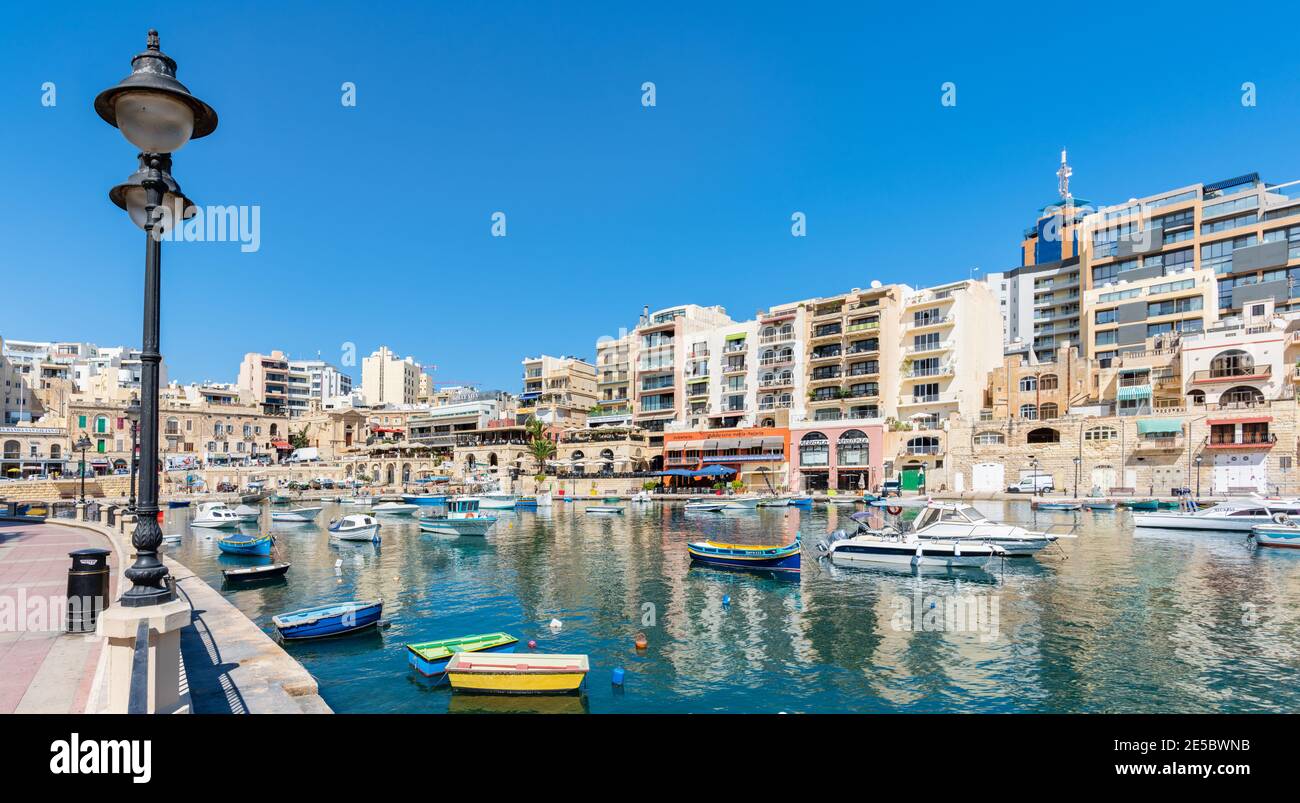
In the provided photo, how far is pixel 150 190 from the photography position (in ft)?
20.6

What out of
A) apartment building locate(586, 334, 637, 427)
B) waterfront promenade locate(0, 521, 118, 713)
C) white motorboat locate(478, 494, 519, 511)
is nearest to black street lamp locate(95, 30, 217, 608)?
waterfront promenade locate(0, 521, 118, 713)

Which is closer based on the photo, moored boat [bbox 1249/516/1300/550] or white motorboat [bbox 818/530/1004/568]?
white motorboat [bbox 818/530/1004/568]

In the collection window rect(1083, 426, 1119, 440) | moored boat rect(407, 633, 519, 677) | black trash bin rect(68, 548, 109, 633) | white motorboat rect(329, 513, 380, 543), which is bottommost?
white motorboat rect(329, 513, 380, 543)

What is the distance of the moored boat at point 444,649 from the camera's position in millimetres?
17438

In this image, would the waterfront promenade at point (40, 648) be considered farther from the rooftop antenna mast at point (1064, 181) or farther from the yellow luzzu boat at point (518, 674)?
the rooftop antenna mast at point (1064, 181)

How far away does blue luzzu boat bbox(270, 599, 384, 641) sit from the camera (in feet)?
67.5

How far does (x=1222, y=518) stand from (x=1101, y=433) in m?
24.7

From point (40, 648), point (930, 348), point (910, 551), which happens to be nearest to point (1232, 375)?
point (930, 348)

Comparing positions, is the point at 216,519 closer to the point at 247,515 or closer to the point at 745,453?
the point at 247,515

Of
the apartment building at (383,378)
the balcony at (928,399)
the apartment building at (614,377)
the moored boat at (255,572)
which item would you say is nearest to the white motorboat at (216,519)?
the moored boat at (255,572)

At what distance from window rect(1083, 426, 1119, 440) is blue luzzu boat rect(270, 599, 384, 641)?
2701 inches

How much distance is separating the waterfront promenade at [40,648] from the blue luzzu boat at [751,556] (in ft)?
Result: 74.6

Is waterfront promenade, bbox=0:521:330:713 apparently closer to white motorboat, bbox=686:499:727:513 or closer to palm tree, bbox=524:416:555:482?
white motorboat, bbox=686:499:727:513
